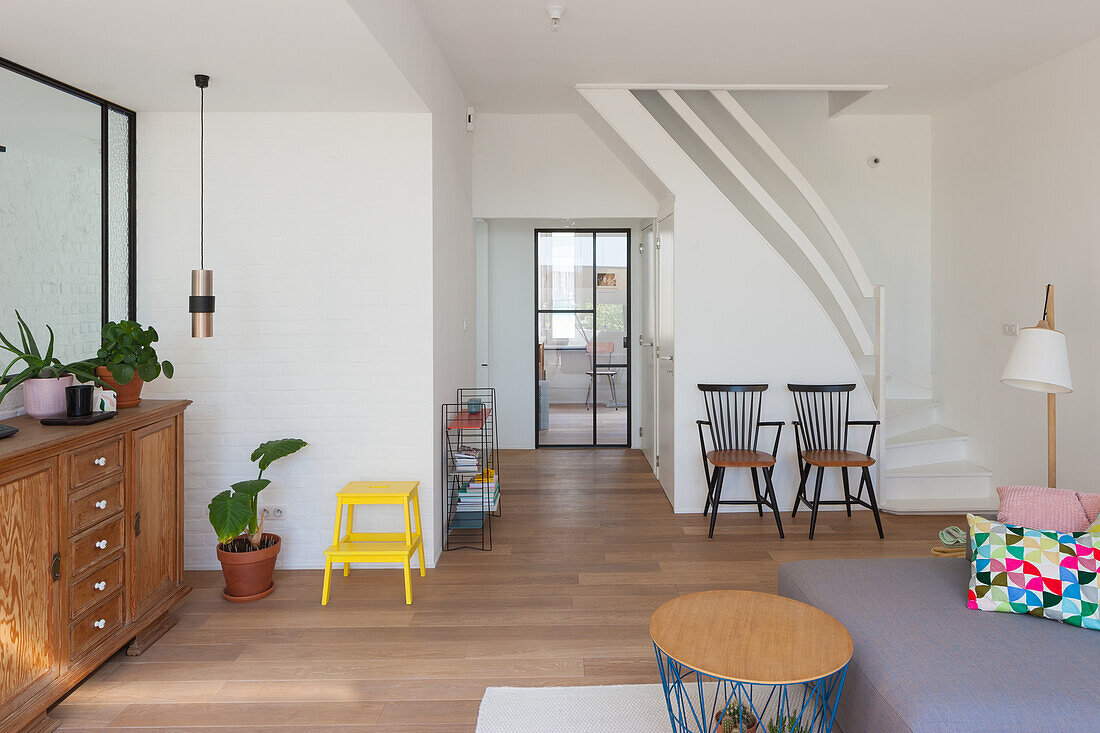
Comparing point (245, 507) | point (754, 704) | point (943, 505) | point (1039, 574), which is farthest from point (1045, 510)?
point (245, 507)

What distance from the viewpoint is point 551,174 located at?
5.93 meters

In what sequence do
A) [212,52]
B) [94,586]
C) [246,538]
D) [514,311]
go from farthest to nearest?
1. [514,311]
2. [246,538]
3. [212,52]
4. [94,586]

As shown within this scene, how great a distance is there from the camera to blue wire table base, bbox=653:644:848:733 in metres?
2.12

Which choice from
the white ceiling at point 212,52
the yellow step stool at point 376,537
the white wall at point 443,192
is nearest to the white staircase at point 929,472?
the white wall at point 443,192

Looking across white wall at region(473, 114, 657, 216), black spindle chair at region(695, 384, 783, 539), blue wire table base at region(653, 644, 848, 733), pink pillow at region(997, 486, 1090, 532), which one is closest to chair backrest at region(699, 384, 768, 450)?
black spindle chair at region(695, 384, 783, 539)

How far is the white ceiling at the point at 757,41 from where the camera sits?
3.65 meters

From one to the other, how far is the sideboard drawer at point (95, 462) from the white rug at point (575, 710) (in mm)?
1661

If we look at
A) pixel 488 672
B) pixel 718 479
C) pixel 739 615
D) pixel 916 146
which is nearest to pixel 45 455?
pixel 488 672

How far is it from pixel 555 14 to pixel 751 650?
3.02 metres

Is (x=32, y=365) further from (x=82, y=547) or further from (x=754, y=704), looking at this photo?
(x=754, y=704)

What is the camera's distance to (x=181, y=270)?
3984mm

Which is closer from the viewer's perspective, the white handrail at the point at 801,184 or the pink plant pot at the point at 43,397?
the pink plant pot at the point at 43,397

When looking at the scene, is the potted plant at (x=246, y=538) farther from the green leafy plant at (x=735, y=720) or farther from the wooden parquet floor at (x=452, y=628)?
the green leafy plant at (x=735, y=720)

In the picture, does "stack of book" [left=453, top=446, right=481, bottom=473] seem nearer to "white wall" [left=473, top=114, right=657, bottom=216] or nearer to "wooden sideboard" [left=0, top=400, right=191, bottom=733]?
"wooden sideboard" [left=0, top=400, right=191, bottom=733]
